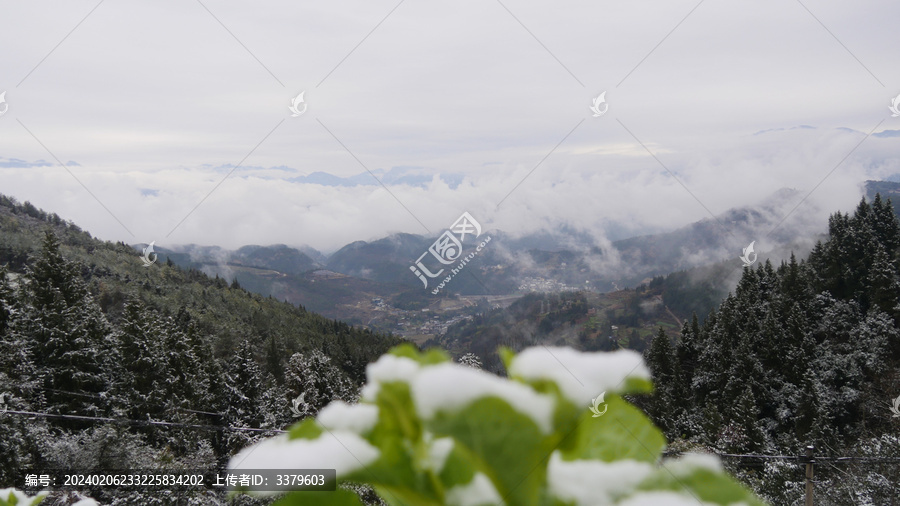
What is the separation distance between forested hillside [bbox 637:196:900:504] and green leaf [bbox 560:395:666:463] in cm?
2243

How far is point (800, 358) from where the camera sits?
103 ft

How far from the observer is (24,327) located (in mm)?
22812

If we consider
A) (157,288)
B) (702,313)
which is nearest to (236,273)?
(157,288)

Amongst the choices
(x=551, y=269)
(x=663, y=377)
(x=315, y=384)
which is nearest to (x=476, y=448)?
(x=315, y=384)

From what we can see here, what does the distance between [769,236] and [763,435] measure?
140424 mm

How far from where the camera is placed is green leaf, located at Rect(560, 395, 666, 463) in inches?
20.9

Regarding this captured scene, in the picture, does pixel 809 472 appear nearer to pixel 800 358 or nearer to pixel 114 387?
pixel 114 387

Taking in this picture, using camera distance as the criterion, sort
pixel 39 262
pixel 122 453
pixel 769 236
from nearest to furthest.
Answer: pixel 122 453
pixel 39 262
pixel 769 236

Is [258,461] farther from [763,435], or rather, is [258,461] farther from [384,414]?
[763,435]

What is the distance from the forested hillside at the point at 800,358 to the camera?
2667cm

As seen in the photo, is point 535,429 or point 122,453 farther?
point 122,453

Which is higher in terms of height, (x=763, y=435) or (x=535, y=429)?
(x=763, y=435)

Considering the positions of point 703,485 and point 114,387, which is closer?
point 703,485

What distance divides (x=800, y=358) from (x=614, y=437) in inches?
1524
